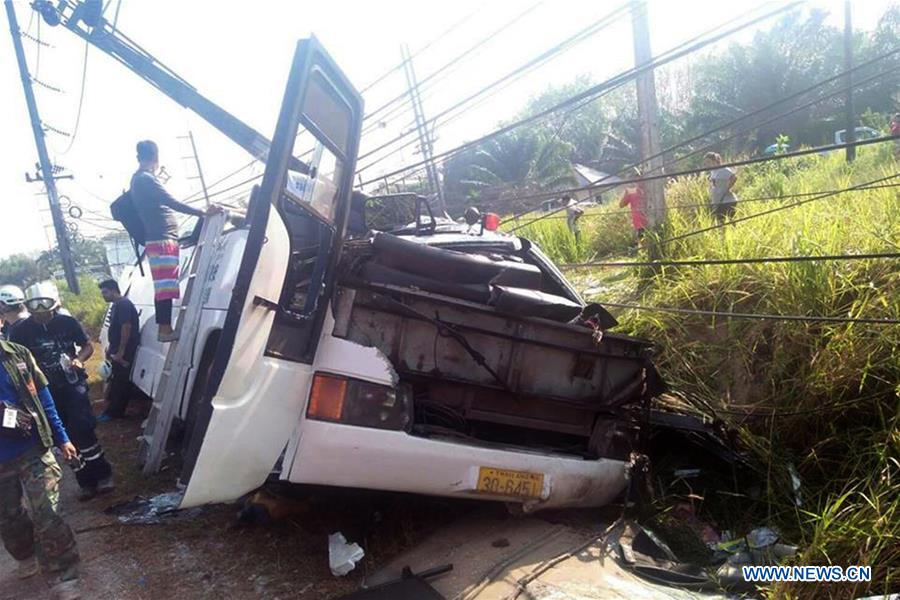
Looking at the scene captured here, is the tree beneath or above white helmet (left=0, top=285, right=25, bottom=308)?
above

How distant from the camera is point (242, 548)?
376cm

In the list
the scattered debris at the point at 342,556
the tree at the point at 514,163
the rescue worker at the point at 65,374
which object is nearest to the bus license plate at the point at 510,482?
the scattered debris at the point at 342,556

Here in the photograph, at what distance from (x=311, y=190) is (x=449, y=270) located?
0.81 m

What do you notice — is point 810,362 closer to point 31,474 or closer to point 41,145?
point 31,474

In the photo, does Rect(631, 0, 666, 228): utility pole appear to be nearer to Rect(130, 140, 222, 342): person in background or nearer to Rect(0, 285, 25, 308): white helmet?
Rect(130, 140, 222, 342): person in background

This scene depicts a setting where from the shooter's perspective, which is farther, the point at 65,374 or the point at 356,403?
the point at 65,374

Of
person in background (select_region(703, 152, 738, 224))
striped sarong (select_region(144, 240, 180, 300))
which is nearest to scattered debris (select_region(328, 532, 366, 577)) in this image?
striped sarong (select_region(144, 240, 180, 300))

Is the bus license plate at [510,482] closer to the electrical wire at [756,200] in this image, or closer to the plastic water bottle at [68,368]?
the electrical wire at [756,200]

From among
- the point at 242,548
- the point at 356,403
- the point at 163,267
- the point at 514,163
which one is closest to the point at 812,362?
the point at 356,403

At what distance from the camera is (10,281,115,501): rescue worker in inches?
187

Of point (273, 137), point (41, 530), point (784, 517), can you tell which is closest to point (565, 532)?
point (784, 517)

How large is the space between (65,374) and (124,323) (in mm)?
1695

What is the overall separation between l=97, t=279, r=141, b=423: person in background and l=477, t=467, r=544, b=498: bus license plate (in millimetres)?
4692

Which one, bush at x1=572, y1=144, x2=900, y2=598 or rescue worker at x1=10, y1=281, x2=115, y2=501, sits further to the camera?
rescue worker at x1=10, y1=281, x2=115, y2=501
